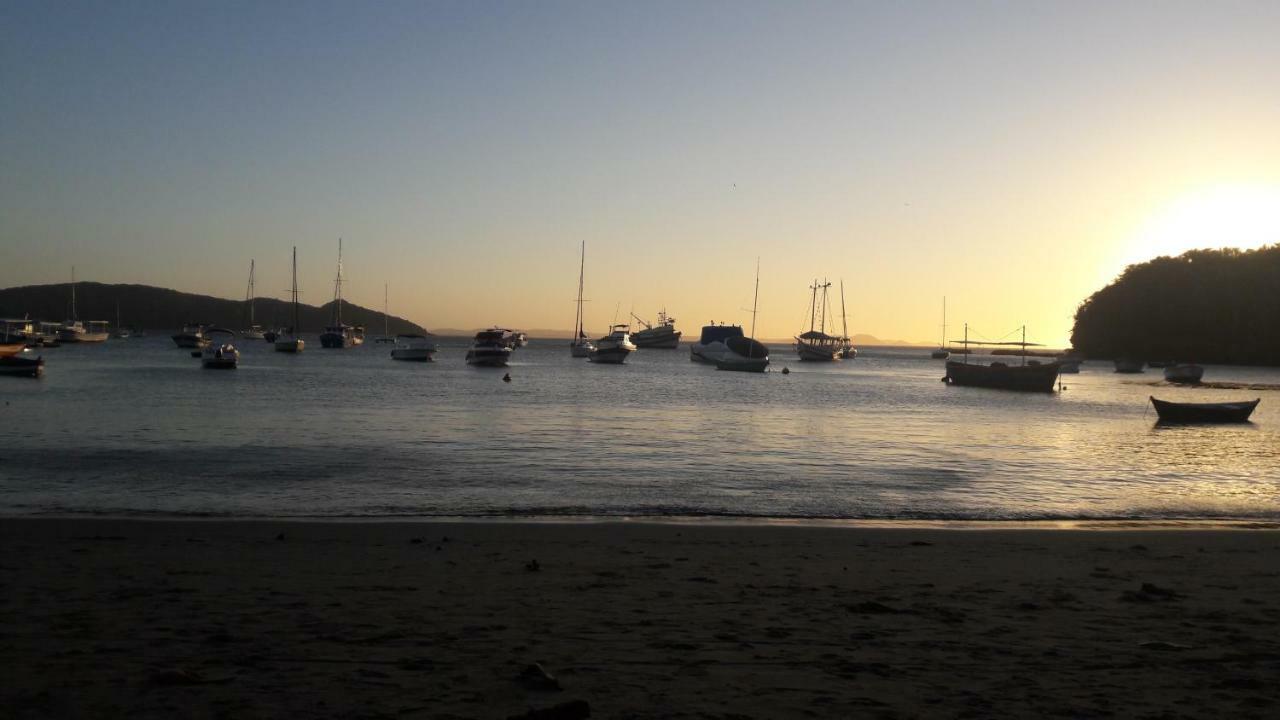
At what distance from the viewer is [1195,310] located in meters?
159

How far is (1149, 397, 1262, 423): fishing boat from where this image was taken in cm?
4288

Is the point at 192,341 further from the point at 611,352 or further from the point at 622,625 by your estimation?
the point at 622,625

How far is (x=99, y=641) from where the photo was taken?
716cm

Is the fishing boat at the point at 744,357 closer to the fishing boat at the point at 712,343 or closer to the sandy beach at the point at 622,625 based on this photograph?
the fishing boat at the point at 712,343

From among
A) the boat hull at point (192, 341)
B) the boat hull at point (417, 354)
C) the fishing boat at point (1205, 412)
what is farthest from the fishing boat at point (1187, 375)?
the boat hull at point (192, 341)

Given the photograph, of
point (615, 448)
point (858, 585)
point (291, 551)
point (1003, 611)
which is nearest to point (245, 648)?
point (291, 551)

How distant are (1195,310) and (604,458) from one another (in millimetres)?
165766

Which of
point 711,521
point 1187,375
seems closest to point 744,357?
point 1187,375

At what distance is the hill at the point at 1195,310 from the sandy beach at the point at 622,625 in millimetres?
165507

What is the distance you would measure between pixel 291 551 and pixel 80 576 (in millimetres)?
2399

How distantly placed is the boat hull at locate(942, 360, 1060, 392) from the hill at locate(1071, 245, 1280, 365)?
3803 inches

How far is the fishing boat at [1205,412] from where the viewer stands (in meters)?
42.9

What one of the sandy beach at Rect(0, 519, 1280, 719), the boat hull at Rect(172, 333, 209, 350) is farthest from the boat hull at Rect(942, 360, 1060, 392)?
the boat hull at Rect(172, 333, 209, 350)

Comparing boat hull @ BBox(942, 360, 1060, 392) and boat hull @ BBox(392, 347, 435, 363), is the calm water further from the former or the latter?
boat hull @ BBox(392, 347, 435, 363)
